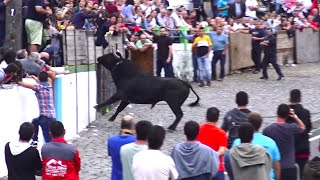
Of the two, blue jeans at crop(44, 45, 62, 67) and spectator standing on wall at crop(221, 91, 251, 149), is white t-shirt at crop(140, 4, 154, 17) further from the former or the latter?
spectator standing on wall at crop(221, 91, 251, 149)

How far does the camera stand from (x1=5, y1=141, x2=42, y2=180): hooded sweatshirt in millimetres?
10508

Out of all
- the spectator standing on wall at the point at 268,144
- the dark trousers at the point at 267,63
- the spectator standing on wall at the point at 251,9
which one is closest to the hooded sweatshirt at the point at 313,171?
the spectator standing on wall at the point at 268,144

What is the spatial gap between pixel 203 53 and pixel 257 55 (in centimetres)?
483

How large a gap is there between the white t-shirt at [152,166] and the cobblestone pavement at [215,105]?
16.6 feet

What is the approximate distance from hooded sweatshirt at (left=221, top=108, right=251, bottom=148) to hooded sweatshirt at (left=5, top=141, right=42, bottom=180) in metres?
2.43

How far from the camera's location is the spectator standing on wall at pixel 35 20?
19.3 metres

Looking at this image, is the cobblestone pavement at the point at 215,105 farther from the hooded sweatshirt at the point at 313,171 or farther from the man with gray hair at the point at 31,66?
the hooded sweatshirt at the point at 313,171

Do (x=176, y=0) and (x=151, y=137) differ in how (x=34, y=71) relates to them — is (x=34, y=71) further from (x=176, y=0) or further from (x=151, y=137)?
(x=176, y=0)

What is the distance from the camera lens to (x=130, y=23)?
2719 cm

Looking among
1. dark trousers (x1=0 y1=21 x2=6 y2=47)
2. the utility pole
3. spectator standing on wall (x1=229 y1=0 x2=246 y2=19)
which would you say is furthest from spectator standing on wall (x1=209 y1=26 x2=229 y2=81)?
the utility pole

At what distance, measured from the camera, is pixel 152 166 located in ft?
30.5

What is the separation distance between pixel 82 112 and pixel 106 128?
2.04 ft

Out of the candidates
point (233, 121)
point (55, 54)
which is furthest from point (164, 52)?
point (233, 121)

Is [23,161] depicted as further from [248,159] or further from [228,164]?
[248,159]
